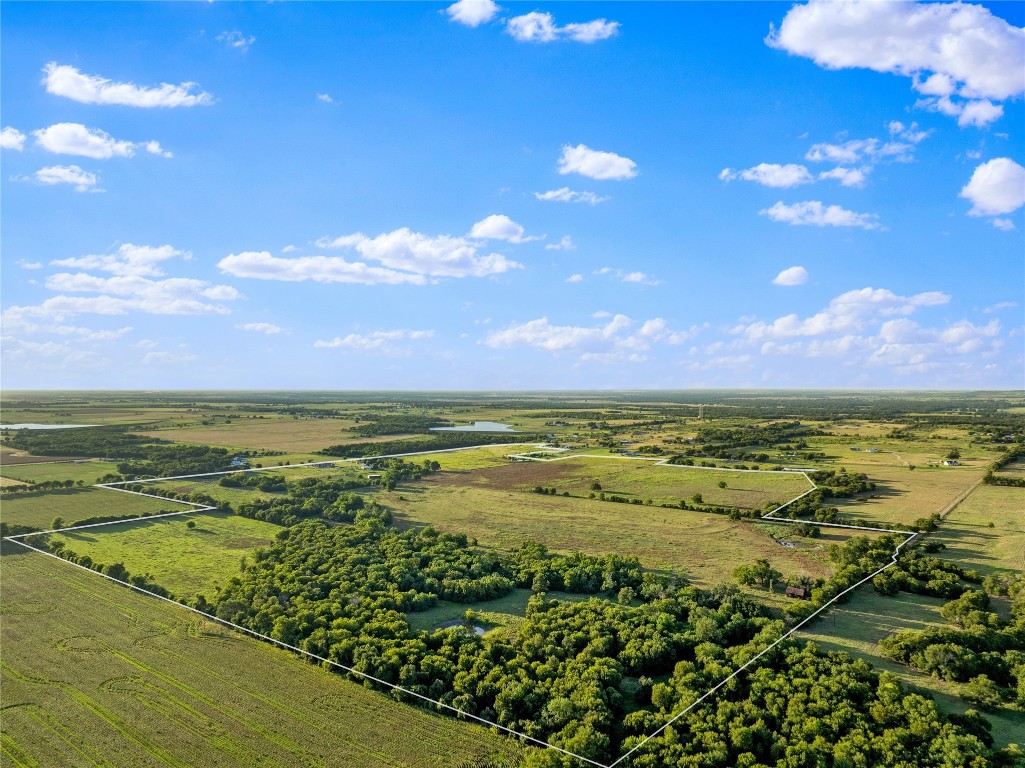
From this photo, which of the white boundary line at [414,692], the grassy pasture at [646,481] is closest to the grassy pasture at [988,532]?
the white boundary line at [414,692]

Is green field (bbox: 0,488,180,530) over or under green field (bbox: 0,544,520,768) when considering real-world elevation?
over

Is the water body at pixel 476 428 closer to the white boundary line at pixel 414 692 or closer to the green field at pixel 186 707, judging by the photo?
the white boundary line at pixel 414 692

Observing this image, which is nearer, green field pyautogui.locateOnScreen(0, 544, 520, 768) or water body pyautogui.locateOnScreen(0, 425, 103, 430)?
green field pyautogui.locateOnScreen(0, 544, 520, 768)

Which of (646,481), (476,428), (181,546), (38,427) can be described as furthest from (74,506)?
(476,428)

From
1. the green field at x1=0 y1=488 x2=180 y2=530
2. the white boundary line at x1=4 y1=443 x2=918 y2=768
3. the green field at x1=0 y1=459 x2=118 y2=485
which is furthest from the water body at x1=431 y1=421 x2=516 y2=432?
the green field at x1=0 y1=488 x2=180 y2=530

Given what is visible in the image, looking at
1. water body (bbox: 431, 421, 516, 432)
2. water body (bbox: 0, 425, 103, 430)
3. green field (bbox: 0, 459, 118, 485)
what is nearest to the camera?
green field (bbox: 0, 459, 118, 485)

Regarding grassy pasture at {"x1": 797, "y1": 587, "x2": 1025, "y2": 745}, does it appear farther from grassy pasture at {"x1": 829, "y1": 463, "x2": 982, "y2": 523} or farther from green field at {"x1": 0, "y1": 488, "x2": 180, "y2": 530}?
green field at {"x1": 0, "y1": 488, "x2": 180, "y2": 530}

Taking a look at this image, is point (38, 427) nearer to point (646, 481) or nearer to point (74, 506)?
point (74, 506)
